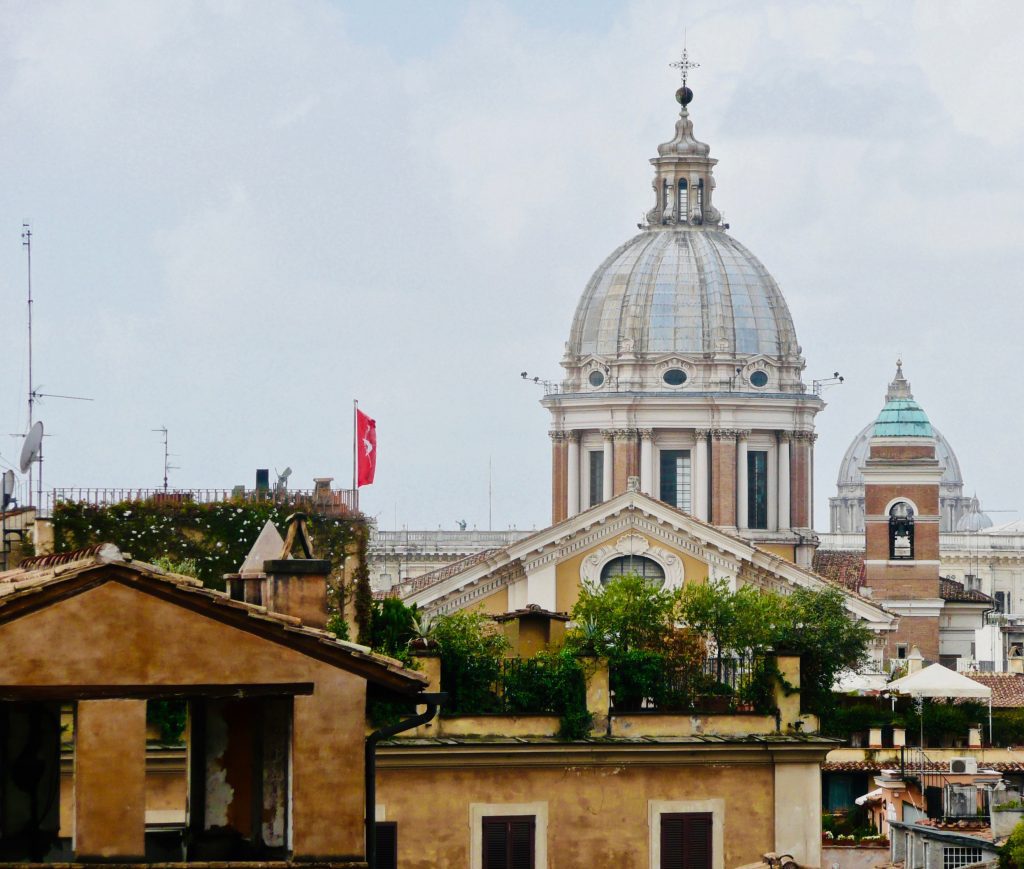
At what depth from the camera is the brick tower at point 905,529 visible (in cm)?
12075

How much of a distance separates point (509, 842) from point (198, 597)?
53.3ft

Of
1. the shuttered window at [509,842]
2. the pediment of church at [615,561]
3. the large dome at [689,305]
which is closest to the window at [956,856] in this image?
the shuttered window at [509,842]

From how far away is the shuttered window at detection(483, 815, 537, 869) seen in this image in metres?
40.9

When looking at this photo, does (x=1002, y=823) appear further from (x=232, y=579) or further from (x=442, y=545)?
(x=442, y=545)

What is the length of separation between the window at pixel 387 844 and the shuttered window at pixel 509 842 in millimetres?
1158

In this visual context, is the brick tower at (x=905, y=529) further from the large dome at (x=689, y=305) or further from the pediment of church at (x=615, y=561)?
the pediment of church at (x=615, y=561)

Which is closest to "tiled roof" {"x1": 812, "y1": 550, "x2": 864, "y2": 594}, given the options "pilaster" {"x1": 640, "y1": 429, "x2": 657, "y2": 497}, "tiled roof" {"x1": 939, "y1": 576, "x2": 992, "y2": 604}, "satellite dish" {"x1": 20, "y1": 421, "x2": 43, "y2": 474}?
"tiled roof" {"x1": 939, "y1": 576, "x2": 992, "y2": 604}

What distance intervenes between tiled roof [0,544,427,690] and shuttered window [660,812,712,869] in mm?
14556

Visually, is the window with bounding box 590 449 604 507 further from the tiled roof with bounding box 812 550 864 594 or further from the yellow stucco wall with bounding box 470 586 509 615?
the yellow stucco wall with bounding box 470 586 509 615

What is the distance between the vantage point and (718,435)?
12938 cm

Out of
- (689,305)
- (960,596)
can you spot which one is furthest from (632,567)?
(689,305)

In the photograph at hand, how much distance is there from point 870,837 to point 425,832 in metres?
19.2

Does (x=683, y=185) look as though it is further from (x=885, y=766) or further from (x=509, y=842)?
(x=509, y=842)

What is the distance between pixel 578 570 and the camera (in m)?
99.2
